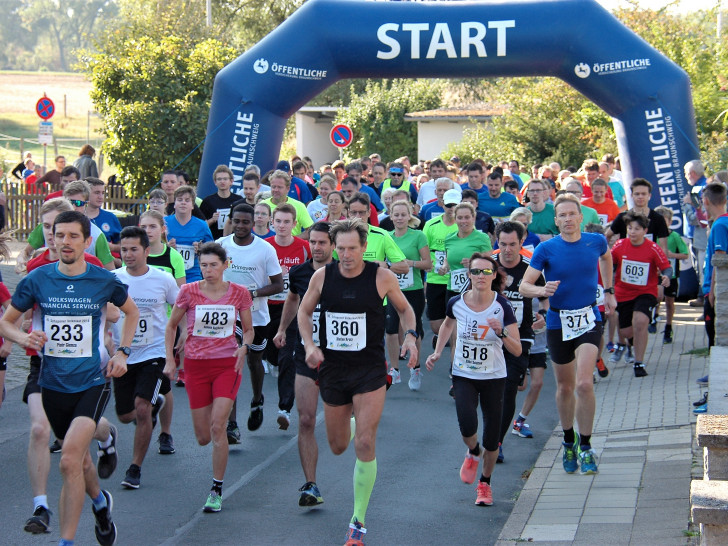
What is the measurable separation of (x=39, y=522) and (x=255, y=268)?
3576 millimetres

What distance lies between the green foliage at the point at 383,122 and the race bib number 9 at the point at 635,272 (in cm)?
3256

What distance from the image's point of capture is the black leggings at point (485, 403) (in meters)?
6.92

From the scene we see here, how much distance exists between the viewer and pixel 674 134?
14.4 m

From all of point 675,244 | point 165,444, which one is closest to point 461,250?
point 165,444

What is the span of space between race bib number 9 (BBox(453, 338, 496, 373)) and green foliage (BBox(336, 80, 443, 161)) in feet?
120

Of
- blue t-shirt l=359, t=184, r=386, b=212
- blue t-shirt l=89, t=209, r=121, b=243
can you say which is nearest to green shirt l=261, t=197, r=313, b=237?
blue t-shirt l=89, t=209, r=121, b=243

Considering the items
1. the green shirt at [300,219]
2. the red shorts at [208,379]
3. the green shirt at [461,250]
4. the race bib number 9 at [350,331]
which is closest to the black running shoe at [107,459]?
the red shorts at [208,379]

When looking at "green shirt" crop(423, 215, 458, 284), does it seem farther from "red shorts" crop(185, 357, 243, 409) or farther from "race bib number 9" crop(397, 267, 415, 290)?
"red shorts" crop(185, 357, 243, 409)

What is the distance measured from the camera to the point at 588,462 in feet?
24.9

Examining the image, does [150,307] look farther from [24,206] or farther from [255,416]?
[24,206]

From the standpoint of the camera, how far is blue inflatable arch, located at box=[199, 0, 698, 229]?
46.9ft

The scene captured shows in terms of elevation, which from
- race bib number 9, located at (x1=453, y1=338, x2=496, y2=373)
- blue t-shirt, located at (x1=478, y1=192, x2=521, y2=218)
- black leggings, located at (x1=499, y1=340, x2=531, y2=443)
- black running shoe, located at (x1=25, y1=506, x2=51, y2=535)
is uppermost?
blue t-shirt, located at (x1=478, y1=192, x2=521, y2=218)

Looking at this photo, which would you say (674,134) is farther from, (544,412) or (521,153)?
(521,153)

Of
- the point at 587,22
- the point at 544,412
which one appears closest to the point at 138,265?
the point at 544,412
